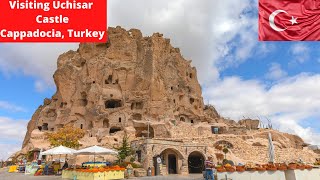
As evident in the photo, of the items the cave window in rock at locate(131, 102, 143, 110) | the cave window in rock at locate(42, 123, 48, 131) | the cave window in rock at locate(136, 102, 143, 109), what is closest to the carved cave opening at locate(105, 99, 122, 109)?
the cave window in rock at locate(131, 102, 143, 110)

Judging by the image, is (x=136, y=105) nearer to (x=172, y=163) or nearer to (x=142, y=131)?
(x=142, y=131)

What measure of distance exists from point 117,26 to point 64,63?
1342 cm

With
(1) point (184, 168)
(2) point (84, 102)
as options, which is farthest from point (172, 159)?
(2) point (84, 102)

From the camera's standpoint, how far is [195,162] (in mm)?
31000

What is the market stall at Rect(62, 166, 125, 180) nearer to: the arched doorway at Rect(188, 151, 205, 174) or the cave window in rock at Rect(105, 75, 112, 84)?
the arched doorway at Rect(188, 151, 205, 174)

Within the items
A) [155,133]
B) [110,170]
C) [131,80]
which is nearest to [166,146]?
[110,170]

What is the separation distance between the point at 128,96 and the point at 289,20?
49.7 m

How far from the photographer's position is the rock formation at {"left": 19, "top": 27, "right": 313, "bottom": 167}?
4997 centimetres

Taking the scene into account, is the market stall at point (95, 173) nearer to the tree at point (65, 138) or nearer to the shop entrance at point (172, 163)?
the shop entrance at point (172, 163)

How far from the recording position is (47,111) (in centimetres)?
6000

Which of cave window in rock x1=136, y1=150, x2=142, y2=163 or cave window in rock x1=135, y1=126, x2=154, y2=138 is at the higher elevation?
cave window in rock x1=135, y1=126, x2=154, y2=138

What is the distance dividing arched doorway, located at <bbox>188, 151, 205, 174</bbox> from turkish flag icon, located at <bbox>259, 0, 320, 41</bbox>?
24394mm

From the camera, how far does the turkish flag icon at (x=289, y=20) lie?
699 cm

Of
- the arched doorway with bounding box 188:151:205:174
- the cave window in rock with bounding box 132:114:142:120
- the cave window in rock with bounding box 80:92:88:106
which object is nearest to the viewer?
the arched doorway with bounding box 188:151:205:174
